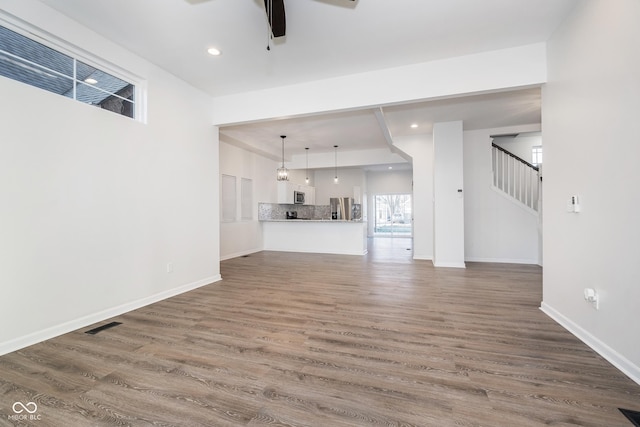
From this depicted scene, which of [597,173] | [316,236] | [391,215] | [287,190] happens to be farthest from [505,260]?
[391,215]

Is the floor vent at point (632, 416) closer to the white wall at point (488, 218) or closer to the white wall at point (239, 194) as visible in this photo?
the white wall at point (488, 218)

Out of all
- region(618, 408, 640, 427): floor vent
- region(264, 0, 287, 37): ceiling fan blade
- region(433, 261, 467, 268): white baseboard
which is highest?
region(264, 0, 287, 37): ceiling fan blade

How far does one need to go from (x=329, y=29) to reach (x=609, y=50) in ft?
7.42

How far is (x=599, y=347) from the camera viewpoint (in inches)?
81.5

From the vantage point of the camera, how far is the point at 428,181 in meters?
6.17

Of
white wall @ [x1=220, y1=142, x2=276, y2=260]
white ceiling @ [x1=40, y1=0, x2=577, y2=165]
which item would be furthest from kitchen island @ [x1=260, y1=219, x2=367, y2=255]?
white ceiling @ [x1=40, y1=0, x2=577, y2=165]

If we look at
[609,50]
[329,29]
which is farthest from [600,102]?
[329,29]

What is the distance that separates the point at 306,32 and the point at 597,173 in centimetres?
285

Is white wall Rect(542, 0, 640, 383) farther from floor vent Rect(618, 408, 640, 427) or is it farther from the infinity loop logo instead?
the infinity loop logo

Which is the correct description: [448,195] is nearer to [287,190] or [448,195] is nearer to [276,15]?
[276,15]

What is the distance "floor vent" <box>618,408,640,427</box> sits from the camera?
140cm

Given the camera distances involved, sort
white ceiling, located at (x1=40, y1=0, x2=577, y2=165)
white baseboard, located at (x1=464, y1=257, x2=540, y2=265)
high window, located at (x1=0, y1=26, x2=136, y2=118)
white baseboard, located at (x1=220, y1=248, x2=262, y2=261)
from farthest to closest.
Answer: white baseboard, located at (x1=220, y1=248, x2=262, y2=261) < white baseboard, located at (x1=464, y1=257, x2=540, y2=265) < white ceiling, located at (x1=40, y1=0, x2=577, y2=165) < high window, located at (x1=0, y1=26, x2=136, y2=118)

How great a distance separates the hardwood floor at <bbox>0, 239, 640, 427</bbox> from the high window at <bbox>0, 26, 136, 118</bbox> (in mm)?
2320

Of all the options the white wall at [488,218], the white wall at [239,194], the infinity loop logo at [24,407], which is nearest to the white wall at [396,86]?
the white wall at [239,194]
